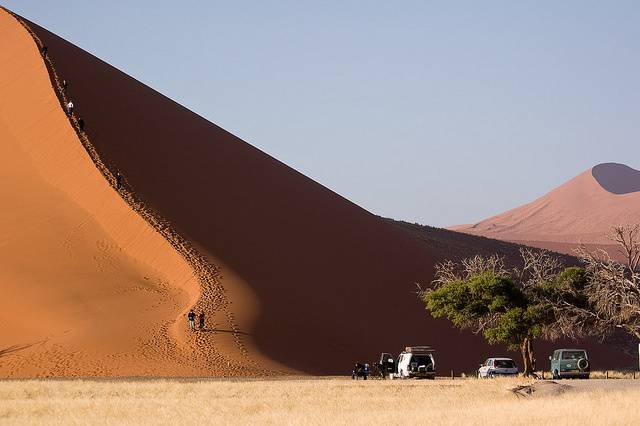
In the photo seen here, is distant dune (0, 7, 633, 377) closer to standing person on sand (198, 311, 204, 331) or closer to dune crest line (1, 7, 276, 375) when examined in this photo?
dune crest line (1, 7, 276, 375)

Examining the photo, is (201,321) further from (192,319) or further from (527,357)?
(527,357)

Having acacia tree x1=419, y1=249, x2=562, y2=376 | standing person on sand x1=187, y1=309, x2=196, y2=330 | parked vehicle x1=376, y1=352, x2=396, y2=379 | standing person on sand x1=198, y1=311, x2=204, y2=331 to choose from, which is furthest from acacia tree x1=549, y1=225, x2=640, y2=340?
standing person on sand x1=187, y1=309, x2=196, y2=330

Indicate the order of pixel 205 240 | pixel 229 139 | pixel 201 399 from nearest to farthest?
pixel 201 399 < pixel 205 240 < pixel 229 139

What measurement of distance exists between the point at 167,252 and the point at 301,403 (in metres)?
24.8

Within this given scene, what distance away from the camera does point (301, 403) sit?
30.5m

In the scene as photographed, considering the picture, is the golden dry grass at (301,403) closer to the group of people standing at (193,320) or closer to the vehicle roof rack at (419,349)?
the group of people standing at (193,320)

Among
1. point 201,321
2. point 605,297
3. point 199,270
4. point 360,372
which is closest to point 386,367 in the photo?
point 360,372

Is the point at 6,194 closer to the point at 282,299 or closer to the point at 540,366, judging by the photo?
the point at 282,299

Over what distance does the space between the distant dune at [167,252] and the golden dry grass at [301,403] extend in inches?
284

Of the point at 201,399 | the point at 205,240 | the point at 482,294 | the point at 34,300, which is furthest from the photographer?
the point at 205,240

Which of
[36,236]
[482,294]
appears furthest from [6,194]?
[482,294]

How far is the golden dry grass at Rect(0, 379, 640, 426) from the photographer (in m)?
24.4

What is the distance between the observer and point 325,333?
52.9 metres

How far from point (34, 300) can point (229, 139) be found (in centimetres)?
2846
